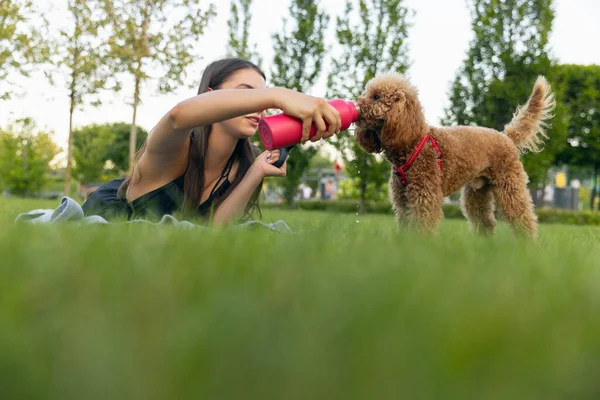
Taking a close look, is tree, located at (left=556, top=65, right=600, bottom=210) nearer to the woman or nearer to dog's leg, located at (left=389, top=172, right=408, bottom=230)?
dog's leg, located at (left=389, top=172, right=408, bottom=230)

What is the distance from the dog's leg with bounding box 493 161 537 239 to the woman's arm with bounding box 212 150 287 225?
2.28m

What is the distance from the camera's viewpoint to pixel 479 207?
5.50 metres

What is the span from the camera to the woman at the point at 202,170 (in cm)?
373

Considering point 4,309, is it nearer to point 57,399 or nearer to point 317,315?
point 57,399

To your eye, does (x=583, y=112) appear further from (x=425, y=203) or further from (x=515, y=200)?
(x=425, y=203)

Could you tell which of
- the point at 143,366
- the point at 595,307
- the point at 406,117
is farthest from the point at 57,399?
the point at 406,117

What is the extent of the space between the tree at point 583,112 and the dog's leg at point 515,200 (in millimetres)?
24415

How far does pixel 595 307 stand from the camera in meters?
0.96

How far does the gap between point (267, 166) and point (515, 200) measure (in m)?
2.51

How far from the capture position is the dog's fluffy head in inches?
165

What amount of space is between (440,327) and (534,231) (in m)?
4.62

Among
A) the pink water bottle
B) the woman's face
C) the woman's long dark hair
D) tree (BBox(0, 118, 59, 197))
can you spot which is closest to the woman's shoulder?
the woman's long dark hair

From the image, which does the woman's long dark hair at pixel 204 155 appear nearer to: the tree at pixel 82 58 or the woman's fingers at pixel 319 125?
the woman's fingers at pixel 319 125

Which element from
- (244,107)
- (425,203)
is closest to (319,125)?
(244,107)
